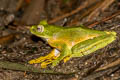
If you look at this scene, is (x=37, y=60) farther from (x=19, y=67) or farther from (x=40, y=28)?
(x=40, y=28)

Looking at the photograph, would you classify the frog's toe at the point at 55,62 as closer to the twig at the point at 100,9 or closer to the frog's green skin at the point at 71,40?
the frog's green skin at the point at 71,40

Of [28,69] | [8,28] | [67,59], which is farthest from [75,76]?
[8,28]

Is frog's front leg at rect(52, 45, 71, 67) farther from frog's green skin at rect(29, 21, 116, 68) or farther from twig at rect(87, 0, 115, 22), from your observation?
twig at rect(87, 0, 115, 22)

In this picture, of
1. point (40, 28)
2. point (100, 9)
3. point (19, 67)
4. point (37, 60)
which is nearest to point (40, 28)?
point (40, 28)

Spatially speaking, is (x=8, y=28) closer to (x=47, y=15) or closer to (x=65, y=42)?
(x=47, y=15)

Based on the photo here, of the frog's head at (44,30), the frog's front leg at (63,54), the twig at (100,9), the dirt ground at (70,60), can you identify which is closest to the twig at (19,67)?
the dirt ground at (70,60)

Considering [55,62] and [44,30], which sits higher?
[44,30]

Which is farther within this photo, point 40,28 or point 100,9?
point 100,9
